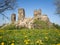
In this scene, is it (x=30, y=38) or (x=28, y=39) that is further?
(x=30, y=38)

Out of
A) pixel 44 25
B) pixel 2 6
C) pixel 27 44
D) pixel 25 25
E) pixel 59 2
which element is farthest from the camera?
pixel 25 25

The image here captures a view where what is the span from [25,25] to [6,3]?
2183 centimetres

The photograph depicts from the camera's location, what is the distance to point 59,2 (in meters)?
41.9

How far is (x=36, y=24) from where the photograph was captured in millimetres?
49250

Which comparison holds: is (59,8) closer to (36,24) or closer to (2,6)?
(36,24)

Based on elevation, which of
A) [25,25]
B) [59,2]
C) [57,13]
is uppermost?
[59,2]

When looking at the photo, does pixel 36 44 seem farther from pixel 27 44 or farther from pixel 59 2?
pixel 59 2

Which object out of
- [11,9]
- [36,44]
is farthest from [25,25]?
[36,44]

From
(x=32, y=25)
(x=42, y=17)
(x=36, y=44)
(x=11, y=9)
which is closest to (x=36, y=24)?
(x=32, y=25)

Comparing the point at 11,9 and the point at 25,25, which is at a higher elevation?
the point at 11,9

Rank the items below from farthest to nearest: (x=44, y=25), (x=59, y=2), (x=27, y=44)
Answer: (x=44, y=25) → (x=59, y=2) → (x=27, y=44)

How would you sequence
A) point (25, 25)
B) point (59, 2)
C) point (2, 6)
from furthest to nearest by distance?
point (25, 25) → point (59, 2) → point (2, 6)

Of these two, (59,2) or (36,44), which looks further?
(59,2)

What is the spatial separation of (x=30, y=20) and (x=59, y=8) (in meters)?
13.6
